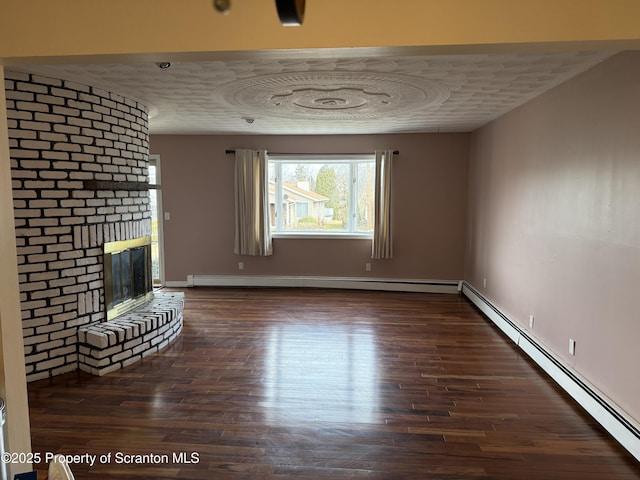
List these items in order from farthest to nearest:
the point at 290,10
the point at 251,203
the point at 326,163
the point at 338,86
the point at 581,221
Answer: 1. the point at 326,163
2. the point at 251,203
3. the point at 338,86
4. the point at 581,221
5. the point at 290,10

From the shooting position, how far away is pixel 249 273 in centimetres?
623

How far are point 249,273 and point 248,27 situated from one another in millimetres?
4844

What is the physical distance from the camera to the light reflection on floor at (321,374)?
8.62 feet

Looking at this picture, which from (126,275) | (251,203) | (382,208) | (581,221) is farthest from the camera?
(251,203)

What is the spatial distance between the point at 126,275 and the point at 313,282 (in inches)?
118

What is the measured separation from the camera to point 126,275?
375 centimetres

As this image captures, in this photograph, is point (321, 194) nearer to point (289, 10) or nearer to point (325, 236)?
point (325, 236)

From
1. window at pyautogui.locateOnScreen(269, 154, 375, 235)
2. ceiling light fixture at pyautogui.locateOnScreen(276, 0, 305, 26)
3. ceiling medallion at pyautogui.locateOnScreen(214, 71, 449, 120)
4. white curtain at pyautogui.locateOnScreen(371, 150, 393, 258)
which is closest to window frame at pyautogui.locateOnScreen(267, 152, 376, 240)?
window at pyautogui.locateOnScreen(269, 154, 375, 235)

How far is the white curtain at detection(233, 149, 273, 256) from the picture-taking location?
5.91 m

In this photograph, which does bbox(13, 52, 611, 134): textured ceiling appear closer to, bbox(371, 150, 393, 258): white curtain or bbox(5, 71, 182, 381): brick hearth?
bbox(5, 71, 182, 381): brick hearth

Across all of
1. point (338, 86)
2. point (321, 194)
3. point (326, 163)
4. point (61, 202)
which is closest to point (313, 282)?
point (321, 194)

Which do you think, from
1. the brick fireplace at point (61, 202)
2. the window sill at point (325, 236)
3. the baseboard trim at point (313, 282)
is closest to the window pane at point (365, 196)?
the window sill at point (325, 236)

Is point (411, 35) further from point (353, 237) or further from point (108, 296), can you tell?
point (353, 237)

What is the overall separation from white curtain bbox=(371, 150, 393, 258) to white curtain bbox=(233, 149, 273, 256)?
162 cm
